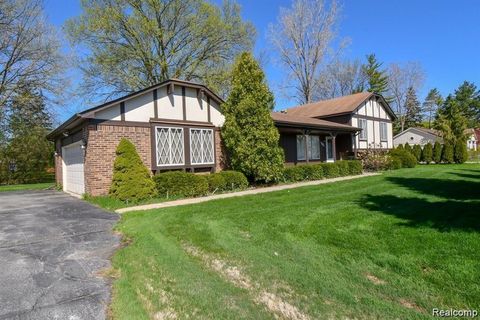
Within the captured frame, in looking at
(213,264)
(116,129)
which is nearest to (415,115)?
(116,129)

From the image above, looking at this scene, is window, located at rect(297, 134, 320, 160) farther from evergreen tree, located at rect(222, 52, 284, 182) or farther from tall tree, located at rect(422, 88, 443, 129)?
tall tree, located at rect(422, 88, 443, 129)

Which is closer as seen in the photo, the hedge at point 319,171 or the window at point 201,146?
the window at point 201,146

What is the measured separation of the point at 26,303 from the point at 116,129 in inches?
333

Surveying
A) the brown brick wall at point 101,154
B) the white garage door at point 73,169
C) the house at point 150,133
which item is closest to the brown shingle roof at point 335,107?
the house at point 150,133

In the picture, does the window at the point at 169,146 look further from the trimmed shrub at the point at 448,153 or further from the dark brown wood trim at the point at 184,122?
the trimmed shrub at the point at 448,153

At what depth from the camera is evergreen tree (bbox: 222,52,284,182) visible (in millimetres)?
13352

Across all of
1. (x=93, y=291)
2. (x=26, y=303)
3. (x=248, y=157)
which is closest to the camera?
(x=26, y=303)

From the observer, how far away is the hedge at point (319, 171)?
15.1 meters

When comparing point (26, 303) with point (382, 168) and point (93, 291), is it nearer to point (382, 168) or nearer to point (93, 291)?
point (93, 291)

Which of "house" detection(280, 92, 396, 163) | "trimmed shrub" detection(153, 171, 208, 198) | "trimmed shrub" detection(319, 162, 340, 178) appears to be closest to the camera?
"trimmed shrub" detection(153, 171, 208, 198)

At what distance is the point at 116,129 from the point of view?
11.4 meters

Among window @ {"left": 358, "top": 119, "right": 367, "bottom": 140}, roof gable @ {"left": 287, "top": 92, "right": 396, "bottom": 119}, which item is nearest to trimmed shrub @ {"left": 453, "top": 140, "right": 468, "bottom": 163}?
roof gable @ {"left": 287, "top": 92, "right": 396, "bottom": 119}

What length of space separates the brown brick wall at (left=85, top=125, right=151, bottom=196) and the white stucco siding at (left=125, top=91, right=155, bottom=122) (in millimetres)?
493

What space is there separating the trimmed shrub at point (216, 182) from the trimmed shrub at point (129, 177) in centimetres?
208
